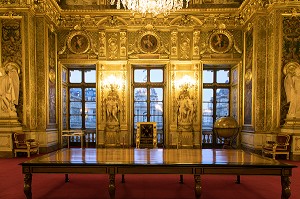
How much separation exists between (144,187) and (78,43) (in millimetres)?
7765

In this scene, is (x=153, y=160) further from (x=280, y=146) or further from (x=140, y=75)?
(x=140, y=75)

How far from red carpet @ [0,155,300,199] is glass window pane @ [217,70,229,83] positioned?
6095 millimetres

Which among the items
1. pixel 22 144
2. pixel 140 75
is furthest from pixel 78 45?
pixel 22 144

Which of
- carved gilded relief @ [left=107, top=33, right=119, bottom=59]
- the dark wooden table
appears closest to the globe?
the dark wooden table

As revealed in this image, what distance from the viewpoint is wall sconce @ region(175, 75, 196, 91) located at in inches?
429

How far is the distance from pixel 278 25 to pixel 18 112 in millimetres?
9231

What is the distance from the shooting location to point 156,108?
11.6m

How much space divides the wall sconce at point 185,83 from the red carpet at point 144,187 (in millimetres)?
5415

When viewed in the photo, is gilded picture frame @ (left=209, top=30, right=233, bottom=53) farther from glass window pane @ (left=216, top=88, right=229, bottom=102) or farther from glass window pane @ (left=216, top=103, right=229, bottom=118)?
glass window pane @ (left=216, top=103, right=229, bottom=118)

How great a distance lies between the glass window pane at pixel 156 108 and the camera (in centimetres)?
1155

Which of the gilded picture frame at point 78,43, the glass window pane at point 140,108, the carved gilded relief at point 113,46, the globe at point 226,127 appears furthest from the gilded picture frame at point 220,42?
the gilded picture frame at point 78,43

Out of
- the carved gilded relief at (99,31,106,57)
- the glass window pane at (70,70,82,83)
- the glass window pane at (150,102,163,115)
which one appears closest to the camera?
the carved gilded relief at (99,31,106,57)

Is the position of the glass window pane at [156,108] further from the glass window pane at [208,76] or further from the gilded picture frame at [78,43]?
the gilded picture frame at [78,43]

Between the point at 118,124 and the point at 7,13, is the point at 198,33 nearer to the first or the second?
the point at 118,124
